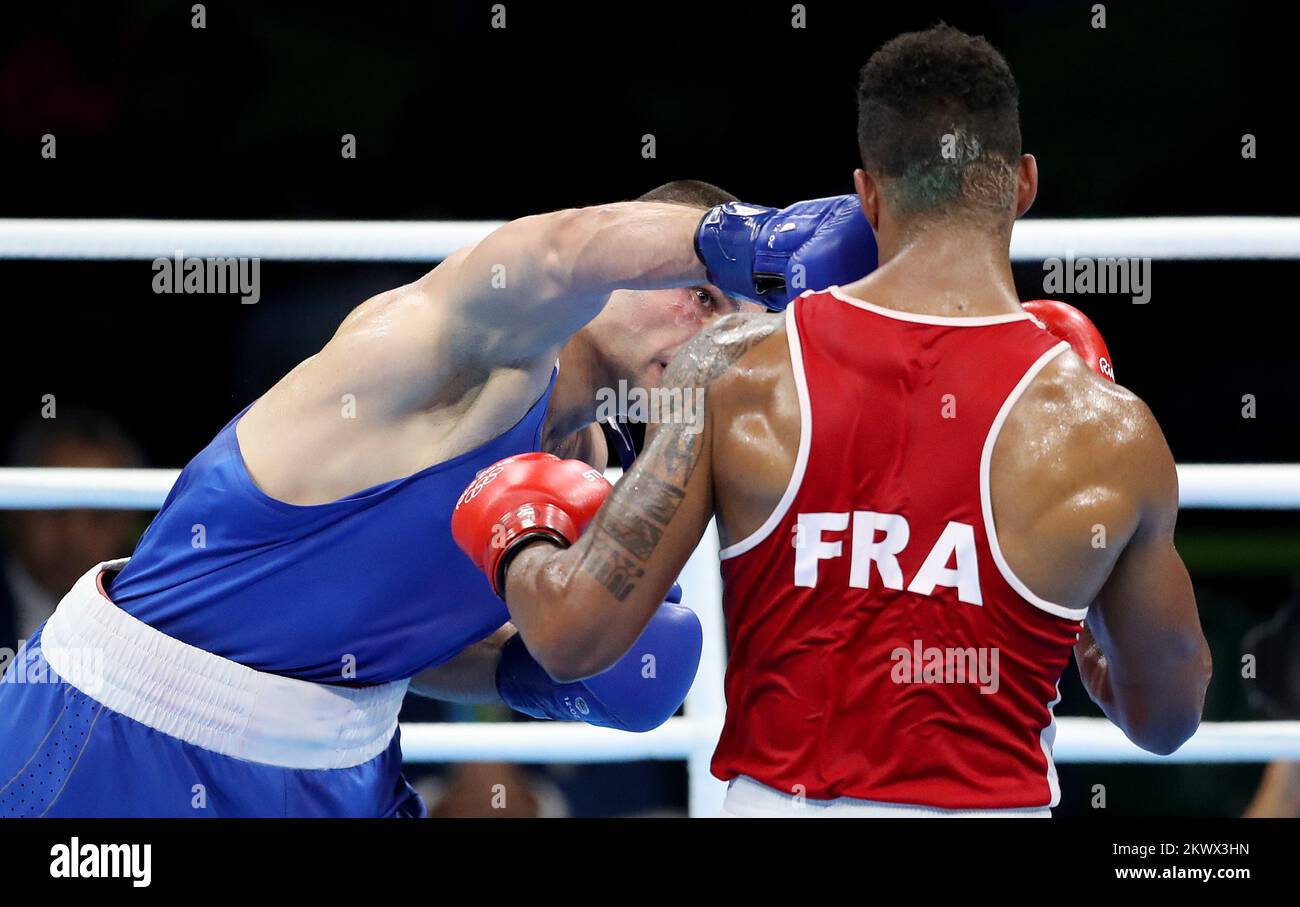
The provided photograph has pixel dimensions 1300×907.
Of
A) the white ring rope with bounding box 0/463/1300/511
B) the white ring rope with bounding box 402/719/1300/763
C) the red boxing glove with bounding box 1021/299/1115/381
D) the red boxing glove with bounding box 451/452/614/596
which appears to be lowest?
the white ring rope with bounding box 402/719/1300/763

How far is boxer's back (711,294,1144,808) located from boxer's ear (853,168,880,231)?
0.41ft

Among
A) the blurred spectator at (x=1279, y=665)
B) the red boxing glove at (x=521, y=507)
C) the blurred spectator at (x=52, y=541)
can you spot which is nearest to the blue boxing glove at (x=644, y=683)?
the red boxing glove at (x=521, y=507)

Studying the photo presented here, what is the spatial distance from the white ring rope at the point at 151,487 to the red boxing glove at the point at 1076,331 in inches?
25.7

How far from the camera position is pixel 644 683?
2115mm

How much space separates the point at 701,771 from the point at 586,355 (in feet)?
2.53

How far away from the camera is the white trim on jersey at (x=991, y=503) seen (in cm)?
144

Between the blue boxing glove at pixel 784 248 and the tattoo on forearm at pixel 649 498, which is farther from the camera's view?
the blue boxing glove at pixel 784 248

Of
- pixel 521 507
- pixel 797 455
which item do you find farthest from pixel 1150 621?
pixel 521 507

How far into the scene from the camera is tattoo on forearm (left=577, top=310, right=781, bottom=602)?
1496 millimetres

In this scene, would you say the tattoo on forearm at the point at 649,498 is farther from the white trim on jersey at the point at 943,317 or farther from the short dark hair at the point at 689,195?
the short dark hair at the point at 689,195

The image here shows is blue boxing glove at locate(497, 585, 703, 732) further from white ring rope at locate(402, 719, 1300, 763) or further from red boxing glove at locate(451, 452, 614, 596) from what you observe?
red boxing glove at locate(451, 452, 614, 596)

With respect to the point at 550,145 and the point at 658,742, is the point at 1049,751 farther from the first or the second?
the point at 550,145

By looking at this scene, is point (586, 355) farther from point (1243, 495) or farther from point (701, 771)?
point (1243, 495)

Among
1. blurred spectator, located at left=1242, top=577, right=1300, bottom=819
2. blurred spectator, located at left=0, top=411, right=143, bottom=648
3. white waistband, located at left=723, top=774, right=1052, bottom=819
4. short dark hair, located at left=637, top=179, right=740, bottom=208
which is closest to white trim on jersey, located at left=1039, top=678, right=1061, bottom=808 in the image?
white waistband, located at left=723, top=774, right=1052, bottom=819
